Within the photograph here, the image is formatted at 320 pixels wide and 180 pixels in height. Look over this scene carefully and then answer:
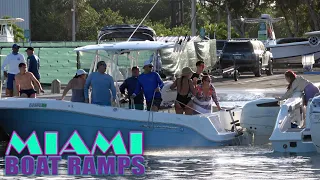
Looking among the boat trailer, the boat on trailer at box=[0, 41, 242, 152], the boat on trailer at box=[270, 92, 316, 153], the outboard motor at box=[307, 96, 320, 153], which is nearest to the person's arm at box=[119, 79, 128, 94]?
the boat on trailer at box=[0, 41, 242, 152]

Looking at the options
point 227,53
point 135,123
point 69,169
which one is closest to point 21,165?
point 69,169

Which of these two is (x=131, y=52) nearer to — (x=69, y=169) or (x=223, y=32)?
(x=69, y=169)

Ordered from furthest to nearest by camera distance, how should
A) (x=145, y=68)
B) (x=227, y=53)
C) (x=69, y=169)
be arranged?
1. (x=227, y=53)
2. (x=145, y=68)
3. (x=69, y=169)

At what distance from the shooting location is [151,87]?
18562mm

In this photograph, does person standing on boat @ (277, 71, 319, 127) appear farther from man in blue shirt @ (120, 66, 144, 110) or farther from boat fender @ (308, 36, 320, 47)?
boat fender @ (308, 36, 320, 47)

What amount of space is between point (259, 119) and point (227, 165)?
3.85 meters

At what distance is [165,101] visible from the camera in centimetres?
2016

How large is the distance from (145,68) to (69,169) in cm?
351

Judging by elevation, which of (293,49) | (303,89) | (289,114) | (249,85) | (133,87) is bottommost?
(249,85)

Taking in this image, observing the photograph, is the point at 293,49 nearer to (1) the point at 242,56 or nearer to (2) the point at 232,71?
(1) the point at 242,56

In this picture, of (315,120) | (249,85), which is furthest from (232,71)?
(315,120)

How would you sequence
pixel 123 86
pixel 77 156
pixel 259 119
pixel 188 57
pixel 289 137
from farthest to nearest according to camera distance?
pixel 188 57 < pixel 259 119 < pixel 123 86 < pixel 77 156 < pixel 289 137

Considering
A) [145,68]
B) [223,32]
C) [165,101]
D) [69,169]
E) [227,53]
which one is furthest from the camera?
[223,32]

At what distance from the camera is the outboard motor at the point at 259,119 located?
20.1 meters
